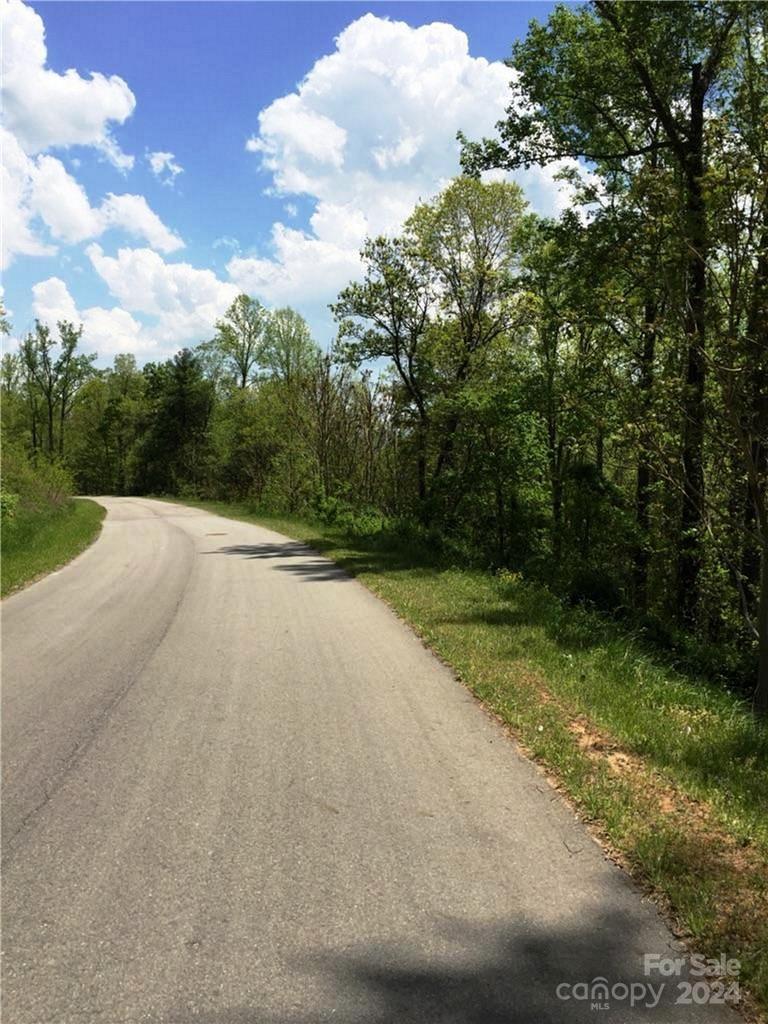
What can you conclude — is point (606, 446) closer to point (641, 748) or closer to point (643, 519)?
point (643, 519)

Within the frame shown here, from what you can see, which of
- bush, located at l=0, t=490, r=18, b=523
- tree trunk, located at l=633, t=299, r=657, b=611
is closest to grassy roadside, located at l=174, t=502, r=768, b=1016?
tree trunk, located at l=633, t=299, r=657, b=611

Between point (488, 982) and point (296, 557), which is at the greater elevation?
point (296, 557)

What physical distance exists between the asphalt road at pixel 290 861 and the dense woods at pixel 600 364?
5172 mm

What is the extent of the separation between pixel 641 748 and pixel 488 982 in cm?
284

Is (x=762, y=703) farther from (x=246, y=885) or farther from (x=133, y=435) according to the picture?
(x=133, y=435)

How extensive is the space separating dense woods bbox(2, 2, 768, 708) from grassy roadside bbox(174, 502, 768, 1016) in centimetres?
216

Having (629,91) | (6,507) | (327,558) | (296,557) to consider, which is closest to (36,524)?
(6,507)

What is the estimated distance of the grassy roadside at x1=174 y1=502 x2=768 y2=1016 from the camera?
3230mm

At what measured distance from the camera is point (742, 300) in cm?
769

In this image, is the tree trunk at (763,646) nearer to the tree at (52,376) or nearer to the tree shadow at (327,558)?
the tree shadow at (327,558)

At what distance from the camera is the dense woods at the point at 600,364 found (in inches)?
327

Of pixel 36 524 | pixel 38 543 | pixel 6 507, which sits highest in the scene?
pixel 6 507

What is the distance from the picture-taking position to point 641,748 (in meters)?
5.07

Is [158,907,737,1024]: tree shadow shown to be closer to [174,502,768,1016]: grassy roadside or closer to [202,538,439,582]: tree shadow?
[174,502,768,1016]: grassy roadside
